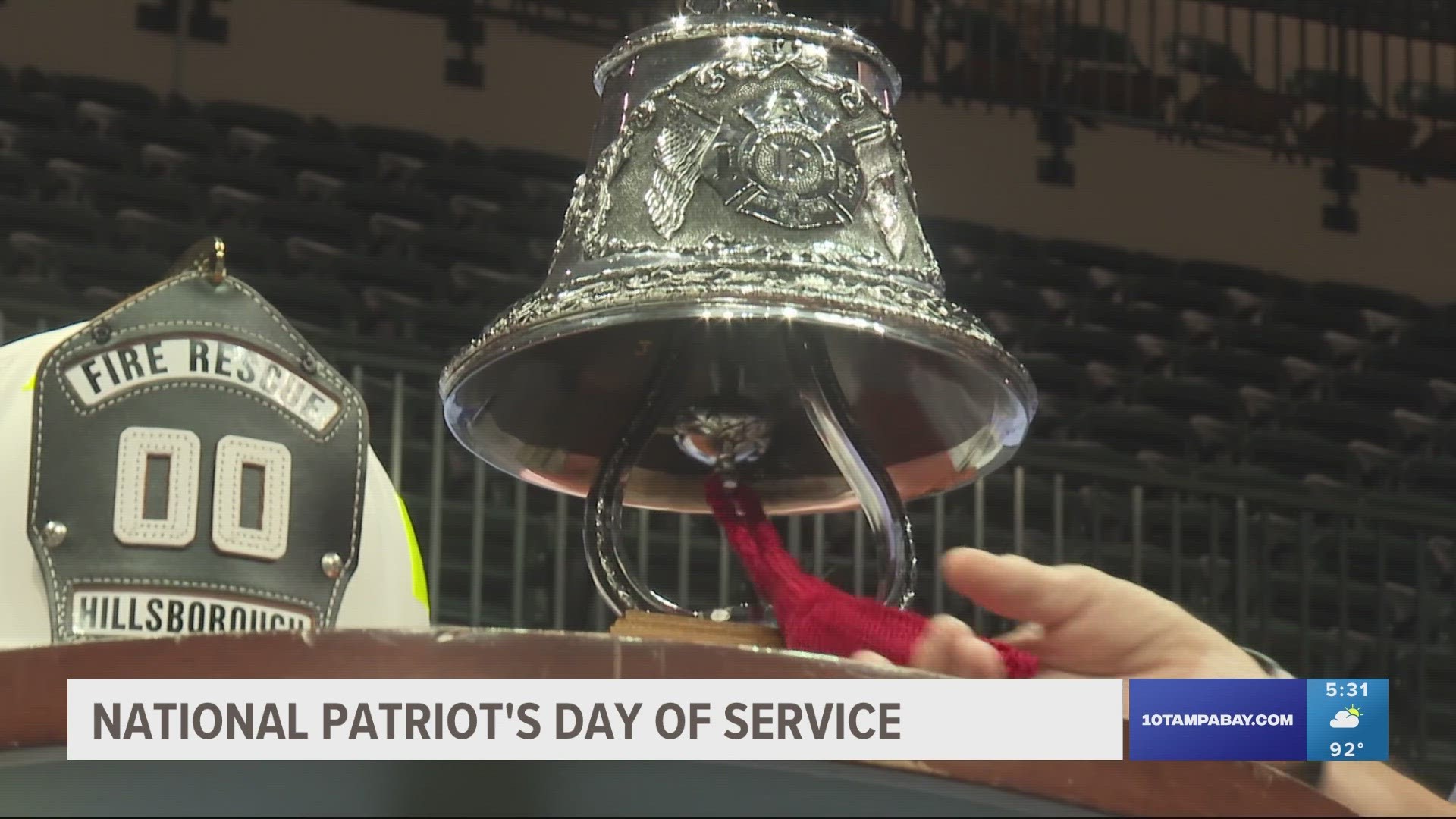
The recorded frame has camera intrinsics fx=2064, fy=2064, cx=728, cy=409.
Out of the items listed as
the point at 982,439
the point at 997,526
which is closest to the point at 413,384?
the point at 997,526

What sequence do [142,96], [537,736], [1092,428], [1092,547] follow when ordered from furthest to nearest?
[142,96], [1092,428], [1092,547], [537,736]

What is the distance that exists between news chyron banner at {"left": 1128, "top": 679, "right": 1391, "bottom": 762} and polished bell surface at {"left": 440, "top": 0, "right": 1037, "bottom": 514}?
26cm

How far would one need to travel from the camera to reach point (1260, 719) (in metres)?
0.58

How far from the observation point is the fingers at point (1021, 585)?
0.60m

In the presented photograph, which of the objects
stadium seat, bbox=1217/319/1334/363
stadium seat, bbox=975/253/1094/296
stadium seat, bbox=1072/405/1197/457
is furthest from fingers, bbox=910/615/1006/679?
stadium seat, bbox=1217/319/1334/363

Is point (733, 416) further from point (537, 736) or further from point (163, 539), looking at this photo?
point (537, 736)

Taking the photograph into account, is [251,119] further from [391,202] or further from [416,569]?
→ [416,569]

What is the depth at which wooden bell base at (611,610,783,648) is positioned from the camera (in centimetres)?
71

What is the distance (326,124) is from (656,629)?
670 cm

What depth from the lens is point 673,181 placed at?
889 mm

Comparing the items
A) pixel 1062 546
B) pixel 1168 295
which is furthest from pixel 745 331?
pixel 1168 295

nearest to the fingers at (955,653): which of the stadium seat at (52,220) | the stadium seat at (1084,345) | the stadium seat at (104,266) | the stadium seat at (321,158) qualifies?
the stadium seat at (104,266)

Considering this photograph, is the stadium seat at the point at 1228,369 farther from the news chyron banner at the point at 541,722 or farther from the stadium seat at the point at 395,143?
the news chyron banner at the point at 541,722

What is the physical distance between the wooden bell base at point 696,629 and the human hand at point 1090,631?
70 mm
